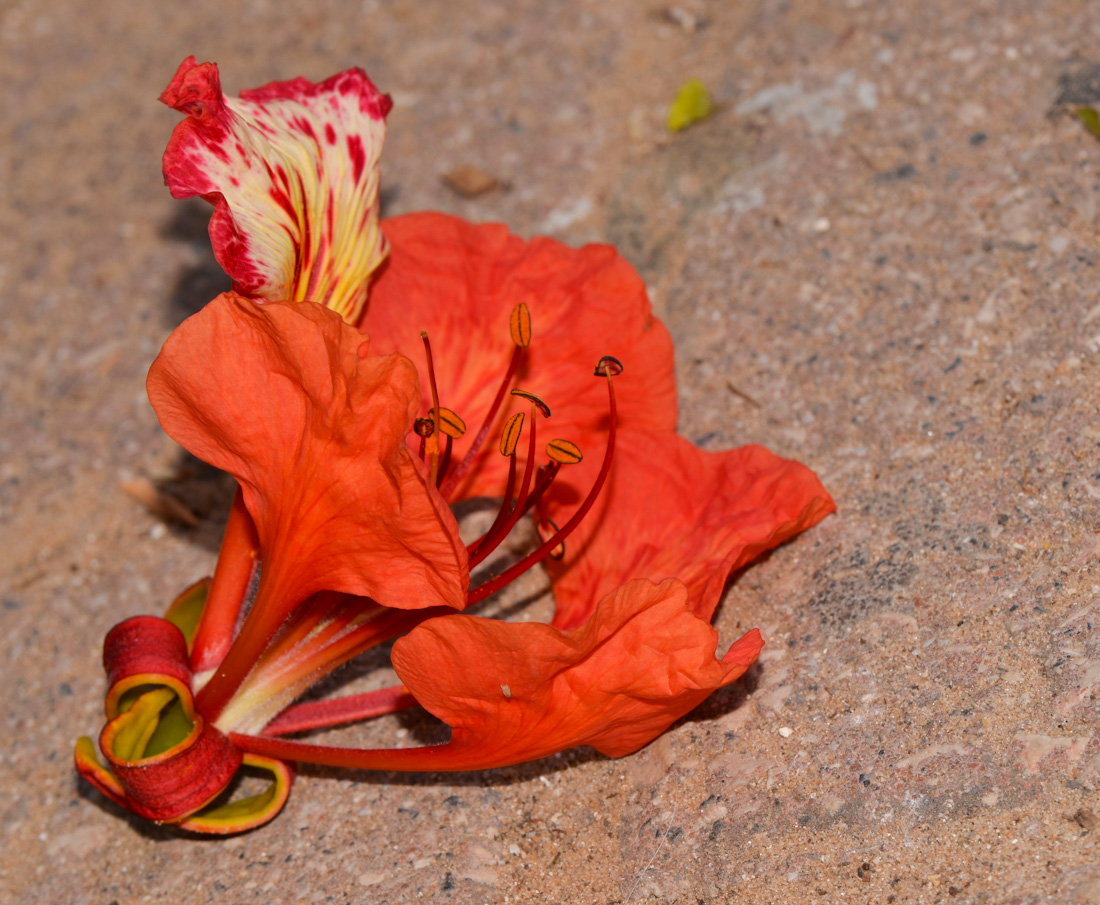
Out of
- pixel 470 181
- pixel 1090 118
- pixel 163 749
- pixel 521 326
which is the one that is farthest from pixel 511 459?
pixel 1090 118

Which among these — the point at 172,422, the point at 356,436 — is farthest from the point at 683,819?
the point at 172,422

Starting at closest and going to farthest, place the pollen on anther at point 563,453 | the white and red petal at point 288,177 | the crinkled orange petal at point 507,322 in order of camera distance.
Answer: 1. the white and red petal at point 288,177
2. the pollen on anther at point 563,453
3. the crinkled orange petal at point 507,322

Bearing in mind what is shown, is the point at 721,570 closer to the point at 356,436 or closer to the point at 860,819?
the point at 860,819

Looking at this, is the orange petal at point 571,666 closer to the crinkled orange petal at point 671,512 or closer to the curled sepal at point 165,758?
the crinkled orange petal at point 671,512

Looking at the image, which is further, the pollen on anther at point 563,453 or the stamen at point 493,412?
the stamen at point 493,412

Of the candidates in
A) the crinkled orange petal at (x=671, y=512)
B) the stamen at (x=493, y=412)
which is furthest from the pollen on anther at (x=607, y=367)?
the crinkled orange petal at (x=671, y=512)

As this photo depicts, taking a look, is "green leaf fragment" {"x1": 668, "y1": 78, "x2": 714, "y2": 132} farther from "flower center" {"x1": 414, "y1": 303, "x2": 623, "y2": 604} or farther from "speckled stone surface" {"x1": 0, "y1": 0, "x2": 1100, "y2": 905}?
"flower center" {"x1": 414, "y1": 303, "x2": 623, "y2": 604}

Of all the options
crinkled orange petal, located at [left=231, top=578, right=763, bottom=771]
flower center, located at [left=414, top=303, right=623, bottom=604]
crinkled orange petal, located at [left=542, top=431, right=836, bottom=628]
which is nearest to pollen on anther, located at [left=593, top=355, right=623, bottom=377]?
flower center, located at [left=414, top=303, right=623, bottom=604]
